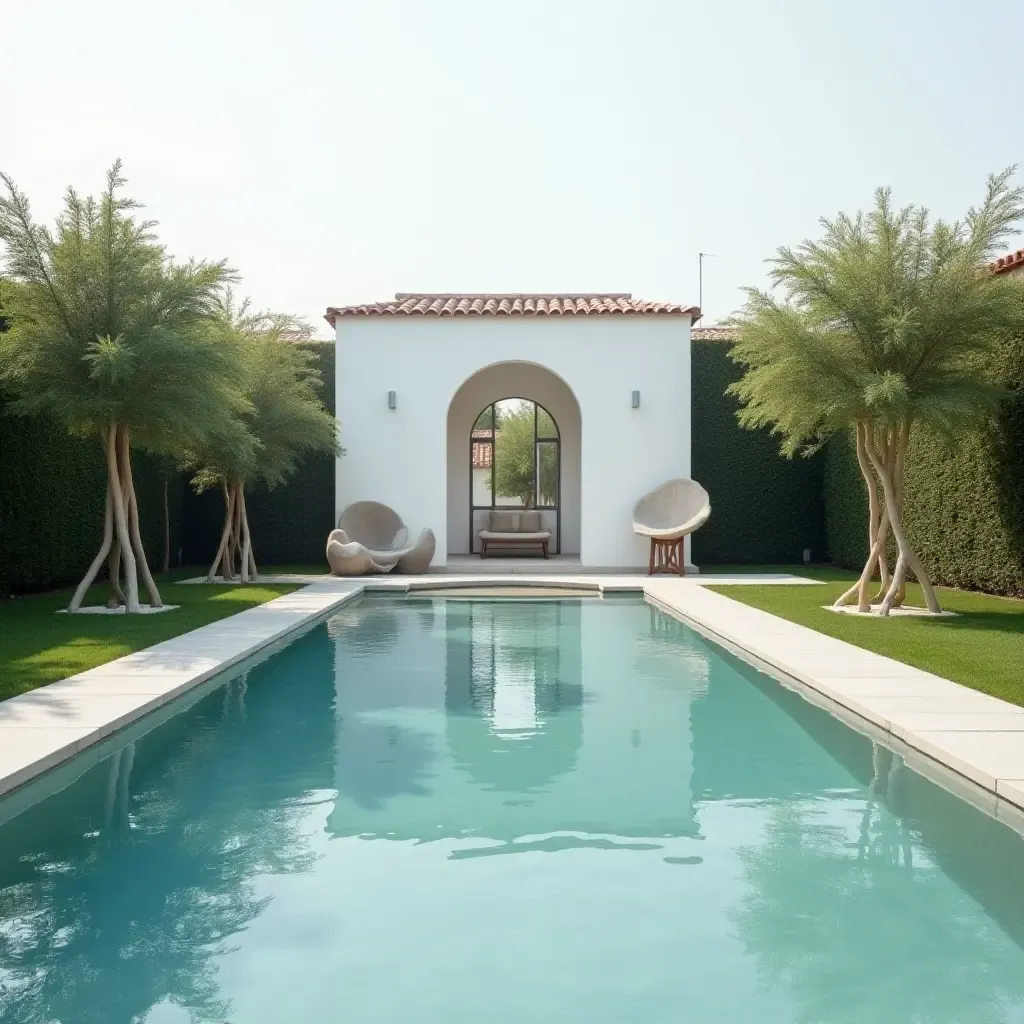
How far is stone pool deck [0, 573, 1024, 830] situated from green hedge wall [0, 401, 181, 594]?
314cm

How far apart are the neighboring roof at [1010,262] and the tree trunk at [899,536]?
3024mm

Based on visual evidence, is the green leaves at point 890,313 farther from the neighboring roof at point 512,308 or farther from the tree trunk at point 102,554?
the neighboring roof at point 512,308

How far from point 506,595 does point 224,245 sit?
5.21 meters

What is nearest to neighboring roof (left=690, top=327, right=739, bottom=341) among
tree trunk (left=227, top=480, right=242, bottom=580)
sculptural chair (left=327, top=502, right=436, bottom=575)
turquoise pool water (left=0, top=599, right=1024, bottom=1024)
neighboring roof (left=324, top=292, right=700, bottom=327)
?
neighboring roof (left=324, top=292, right=700, bottom=327)

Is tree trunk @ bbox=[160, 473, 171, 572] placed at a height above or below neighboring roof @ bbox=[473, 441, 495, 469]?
below

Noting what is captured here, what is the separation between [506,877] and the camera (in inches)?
133

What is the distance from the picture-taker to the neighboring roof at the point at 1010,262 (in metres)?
11.6

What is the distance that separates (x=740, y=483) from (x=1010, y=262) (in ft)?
20.6

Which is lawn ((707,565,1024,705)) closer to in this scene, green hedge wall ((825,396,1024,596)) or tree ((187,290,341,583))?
green hedge wall ((825,396,1024,596))

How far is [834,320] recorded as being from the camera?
9.52 m

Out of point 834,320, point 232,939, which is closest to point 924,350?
point 834,320

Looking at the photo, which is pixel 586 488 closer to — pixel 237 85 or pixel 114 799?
pixel 237 85

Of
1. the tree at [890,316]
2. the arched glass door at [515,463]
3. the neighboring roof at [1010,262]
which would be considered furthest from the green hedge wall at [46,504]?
the neighboring roof at [1010,262]

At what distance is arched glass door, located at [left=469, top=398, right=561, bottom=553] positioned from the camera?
19.2 meters
